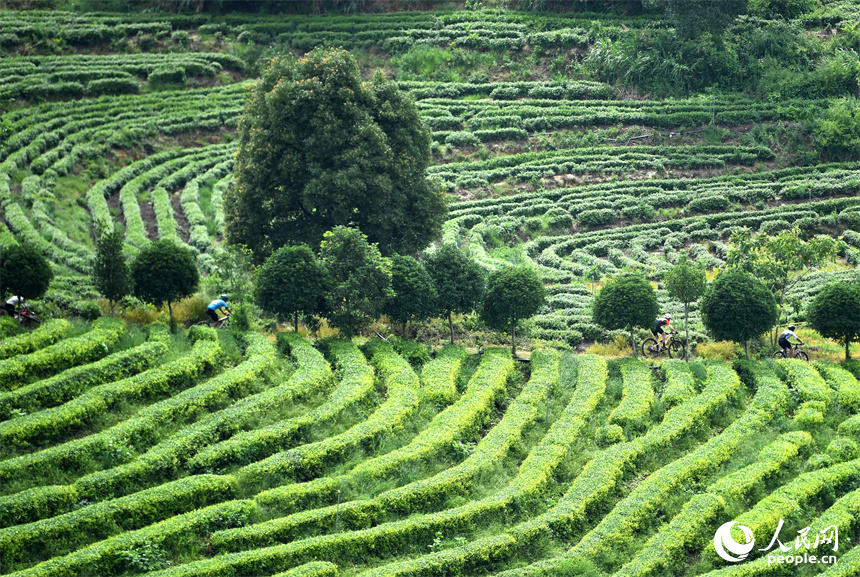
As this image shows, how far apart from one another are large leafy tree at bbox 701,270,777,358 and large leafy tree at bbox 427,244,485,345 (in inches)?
338

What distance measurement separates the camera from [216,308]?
3778 centimetres

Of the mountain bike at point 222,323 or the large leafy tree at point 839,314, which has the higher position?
the mountain bike at point 222,323

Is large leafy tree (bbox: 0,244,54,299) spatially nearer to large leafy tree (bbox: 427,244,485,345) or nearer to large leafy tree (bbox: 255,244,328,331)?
large leafy tree (bbox: 255,244,328,331)

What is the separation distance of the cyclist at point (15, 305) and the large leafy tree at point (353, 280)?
10773mm

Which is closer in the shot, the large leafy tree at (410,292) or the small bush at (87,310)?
the small bush at (87,310)

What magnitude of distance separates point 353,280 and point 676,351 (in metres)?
12.5

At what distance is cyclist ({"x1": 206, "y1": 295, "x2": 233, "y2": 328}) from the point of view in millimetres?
37625

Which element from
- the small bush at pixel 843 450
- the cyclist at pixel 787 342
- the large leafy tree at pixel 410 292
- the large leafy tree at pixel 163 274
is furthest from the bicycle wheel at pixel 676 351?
the large leafy tree at pixel 163 274

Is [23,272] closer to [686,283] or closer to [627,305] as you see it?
[627,305]

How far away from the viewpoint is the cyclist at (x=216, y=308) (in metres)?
37.6

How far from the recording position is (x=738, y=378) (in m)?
34.0

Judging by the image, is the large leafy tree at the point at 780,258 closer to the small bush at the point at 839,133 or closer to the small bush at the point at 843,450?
the small bush at the point at 843,450

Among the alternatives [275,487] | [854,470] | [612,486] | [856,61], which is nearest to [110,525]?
[275,487]

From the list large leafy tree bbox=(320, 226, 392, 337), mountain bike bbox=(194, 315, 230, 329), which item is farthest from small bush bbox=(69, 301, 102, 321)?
large leafy tree bbox=(320, 226, 392, 337)
